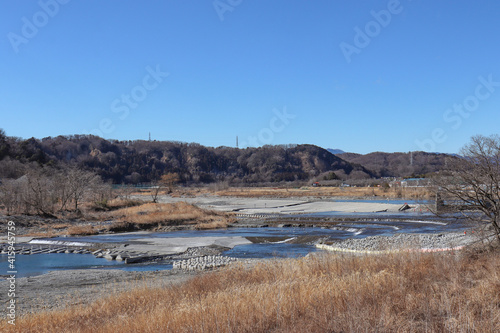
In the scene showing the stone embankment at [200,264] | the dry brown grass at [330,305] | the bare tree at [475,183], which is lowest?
the stone embankment at [200,264]

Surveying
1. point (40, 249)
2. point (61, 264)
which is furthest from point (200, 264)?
point (40, 249)

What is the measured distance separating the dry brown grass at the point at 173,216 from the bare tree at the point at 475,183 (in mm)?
31490

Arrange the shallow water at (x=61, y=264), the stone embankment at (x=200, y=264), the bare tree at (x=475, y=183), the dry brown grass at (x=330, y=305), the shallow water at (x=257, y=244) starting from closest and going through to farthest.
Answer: the dry brown grass at (x=330, y=305) < the bare tree at (x=475, y=183) < the stone embankment at (x=200, y=264) < the shallow water at (x=61, y=264) < the shallow water at (x=257, y=244)

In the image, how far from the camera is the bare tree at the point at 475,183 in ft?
41.4

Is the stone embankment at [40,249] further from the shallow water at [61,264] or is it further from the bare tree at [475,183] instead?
the bare tree at [475,183]

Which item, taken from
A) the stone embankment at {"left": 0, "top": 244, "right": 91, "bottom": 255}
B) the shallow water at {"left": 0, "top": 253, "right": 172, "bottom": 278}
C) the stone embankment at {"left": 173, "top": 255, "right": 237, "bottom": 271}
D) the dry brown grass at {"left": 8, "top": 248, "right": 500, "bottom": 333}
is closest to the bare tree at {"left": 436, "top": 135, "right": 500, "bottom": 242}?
the dry brown grass at {"left": 8, "top": 248, "right": 500, "bottom": 333}

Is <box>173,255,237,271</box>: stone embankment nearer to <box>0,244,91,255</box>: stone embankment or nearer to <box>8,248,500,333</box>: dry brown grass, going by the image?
<box>8,248,500,333</box>: dry brown grass

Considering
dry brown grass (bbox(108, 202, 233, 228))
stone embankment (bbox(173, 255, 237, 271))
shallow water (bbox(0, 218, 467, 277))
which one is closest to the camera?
stone embankment (bbox(173, 255, 237, 271))

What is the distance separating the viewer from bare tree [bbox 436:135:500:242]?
12.6 metres

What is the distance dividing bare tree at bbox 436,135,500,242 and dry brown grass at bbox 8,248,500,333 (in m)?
1.94

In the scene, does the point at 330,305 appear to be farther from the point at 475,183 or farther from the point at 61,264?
the point at 61,264

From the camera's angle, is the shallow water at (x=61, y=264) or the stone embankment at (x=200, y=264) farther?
the shallow water at (x=61, y=264)

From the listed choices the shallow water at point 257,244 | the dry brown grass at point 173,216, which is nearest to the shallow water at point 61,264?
the shallow water at point 257,244

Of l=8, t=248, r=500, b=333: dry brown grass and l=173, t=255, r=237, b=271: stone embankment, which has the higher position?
l=8, t=248, r=500, b=333: dry brown grass
